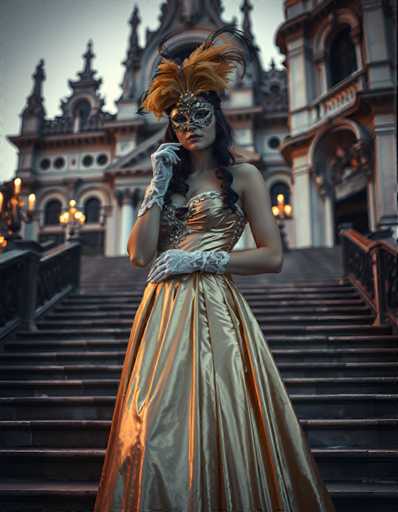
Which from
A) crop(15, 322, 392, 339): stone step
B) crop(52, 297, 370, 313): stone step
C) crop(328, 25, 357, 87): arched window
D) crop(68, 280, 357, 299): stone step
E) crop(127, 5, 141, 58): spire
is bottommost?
crop(15, 322, 392, 339): stone step

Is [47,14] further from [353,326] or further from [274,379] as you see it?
[274,379]

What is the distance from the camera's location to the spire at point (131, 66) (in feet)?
99.8

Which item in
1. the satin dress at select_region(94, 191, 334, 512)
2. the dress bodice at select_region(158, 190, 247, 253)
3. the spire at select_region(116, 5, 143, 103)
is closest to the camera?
the satin dress at select_region(94, 191, 334, 512)

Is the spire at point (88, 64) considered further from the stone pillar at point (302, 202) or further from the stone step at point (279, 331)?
the stone step at point (279, 331)

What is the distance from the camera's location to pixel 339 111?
1797 centimetres

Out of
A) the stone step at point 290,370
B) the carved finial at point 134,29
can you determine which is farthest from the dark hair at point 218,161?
the carved finial at point 134,29

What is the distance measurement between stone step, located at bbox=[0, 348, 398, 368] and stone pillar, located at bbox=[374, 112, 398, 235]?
36.6 feet

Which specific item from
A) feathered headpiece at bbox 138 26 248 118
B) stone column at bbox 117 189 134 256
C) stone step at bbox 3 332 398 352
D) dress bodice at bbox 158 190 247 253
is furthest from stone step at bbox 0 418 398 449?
stone column at bbox 117 189 134 256

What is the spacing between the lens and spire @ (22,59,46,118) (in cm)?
3175

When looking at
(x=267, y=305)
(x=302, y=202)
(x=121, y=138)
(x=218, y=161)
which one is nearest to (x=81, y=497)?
(x=218, y=161)

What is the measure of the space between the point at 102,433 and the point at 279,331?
280 cm

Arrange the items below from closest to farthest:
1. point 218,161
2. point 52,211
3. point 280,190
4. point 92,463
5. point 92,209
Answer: point 218,161 → point 92,463 → point 280,190 → point 92,209 → point 52,211

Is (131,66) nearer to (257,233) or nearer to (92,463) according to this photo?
(92,463)

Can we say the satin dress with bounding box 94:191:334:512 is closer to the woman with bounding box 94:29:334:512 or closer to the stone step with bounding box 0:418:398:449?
the woman with bounding box 94:29:334:512
